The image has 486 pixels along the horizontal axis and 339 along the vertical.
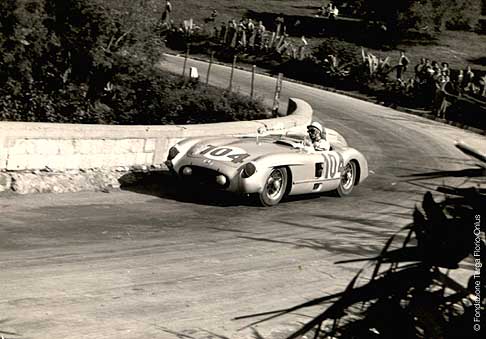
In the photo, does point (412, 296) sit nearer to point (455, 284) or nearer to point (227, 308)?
point (455, 284)

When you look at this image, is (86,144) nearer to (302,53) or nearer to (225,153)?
(225,153)

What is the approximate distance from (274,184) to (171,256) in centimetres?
401

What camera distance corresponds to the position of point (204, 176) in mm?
12414

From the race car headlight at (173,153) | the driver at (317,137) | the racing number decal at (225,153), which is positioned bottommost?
the race car headlight at (173,153)

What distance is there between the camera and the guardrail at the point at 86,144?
11.6m

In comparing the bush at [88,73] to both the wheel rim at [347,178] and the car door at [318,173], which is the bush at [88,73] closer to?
the wheel rim at [347,178]

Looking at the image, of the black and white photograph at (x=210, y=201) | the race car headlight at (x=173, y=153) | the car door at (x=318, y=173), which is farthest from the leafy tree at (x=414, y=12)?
the race car headlight at (x=173, y=153)

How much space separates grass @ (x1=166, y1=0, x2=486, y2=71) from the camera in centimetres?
4056

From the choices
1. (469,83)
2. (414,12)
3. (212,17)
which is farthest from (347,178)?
(212,17)

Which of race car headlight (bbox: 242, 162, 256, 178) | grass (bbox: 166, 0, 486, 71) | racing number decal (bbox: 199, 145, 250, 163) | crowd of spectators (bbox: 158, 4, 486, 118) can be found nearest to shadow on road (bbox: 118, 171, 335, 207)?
racing number decal (bbox: 199, 145, 250, 163)

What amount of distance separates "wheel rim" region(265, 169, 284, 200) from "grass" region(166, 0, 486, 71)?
88.9 feet

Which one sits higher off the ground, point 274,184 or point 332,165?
point 332,165

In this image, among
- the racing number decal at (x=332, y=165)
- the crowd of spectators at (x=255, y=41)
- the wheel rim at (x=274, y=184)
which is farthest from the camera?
the crowd of spectators at (x=255, y=41)

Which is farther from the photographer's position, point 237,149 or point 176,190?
point 176,190
